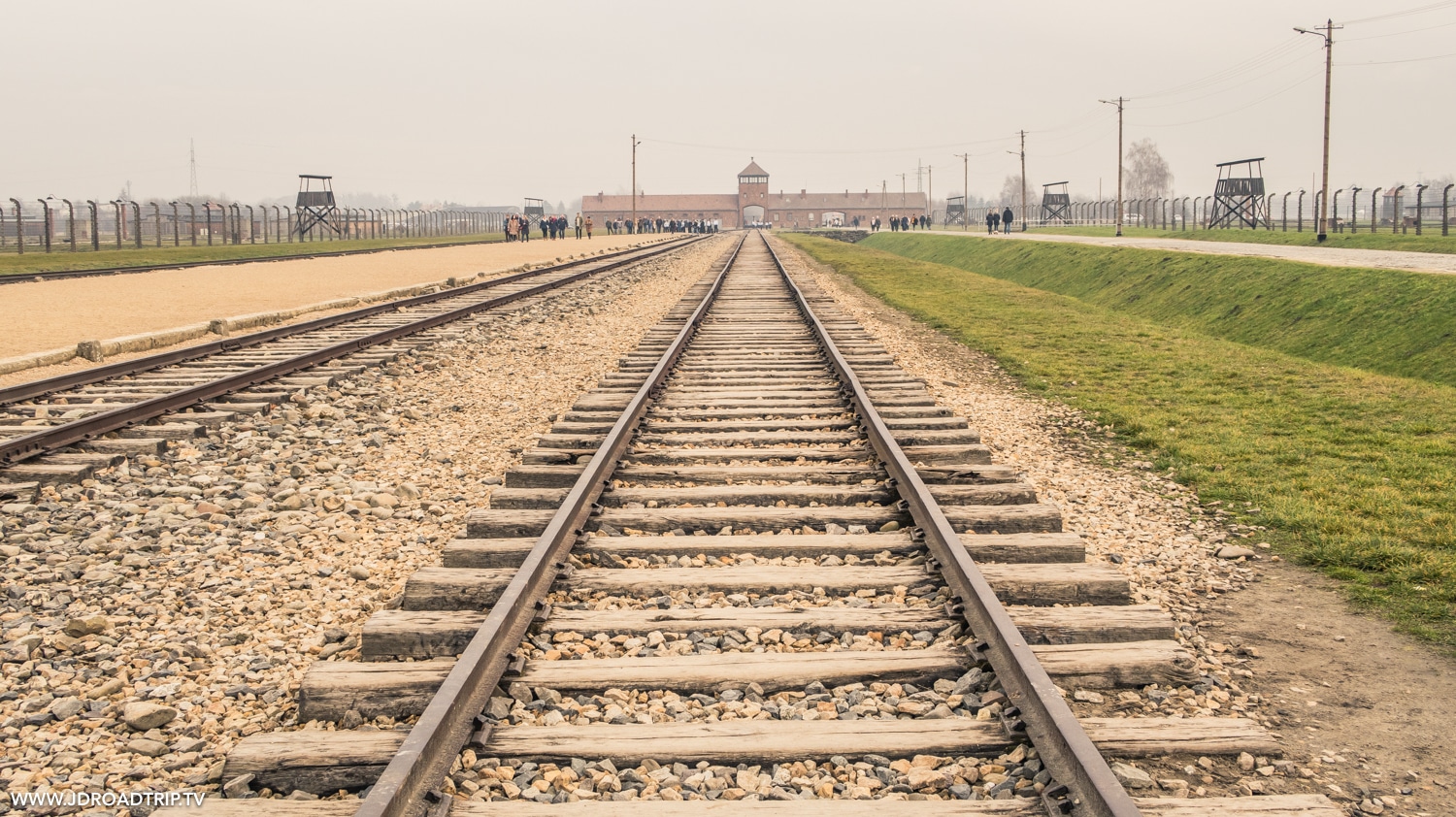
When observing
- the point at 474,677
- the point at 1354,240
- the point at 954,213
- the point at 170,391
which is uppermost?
the point at 954,213

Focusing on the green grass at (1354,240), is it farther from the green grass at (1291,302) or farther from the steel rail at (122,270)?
the steel rail at (122,270)

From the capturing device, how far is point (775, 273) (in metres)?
30.3

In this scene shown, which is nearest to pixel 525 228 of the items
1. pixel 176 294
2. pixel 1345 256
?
pixel 176 294

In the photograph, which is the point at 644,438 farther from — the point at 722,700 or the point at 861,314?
the point at 861,314

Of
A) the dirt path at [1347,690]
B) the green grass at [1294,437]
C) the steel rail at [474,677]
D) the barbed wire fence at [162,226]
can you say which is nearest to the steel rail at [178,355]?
the steel rail at [474,677]

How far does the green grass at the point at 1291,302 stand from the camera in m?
15.0

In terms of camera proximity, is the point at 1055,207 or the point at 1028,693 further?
the point at 1055,207

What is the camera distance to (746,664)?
401 centimetres

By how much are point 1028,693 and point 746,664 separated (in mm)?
1036

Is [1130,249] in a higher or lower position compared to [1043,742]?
higher

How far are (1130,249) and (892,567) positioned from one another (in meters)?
29.7

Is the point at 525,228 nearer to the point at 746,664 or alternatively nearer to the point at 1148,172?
the point at 746,664

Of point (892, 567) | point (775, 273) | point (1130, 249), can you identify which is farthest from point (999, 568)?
point (1130, 249)

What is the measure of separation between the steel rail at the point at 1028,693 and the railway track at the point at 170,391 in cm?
545
